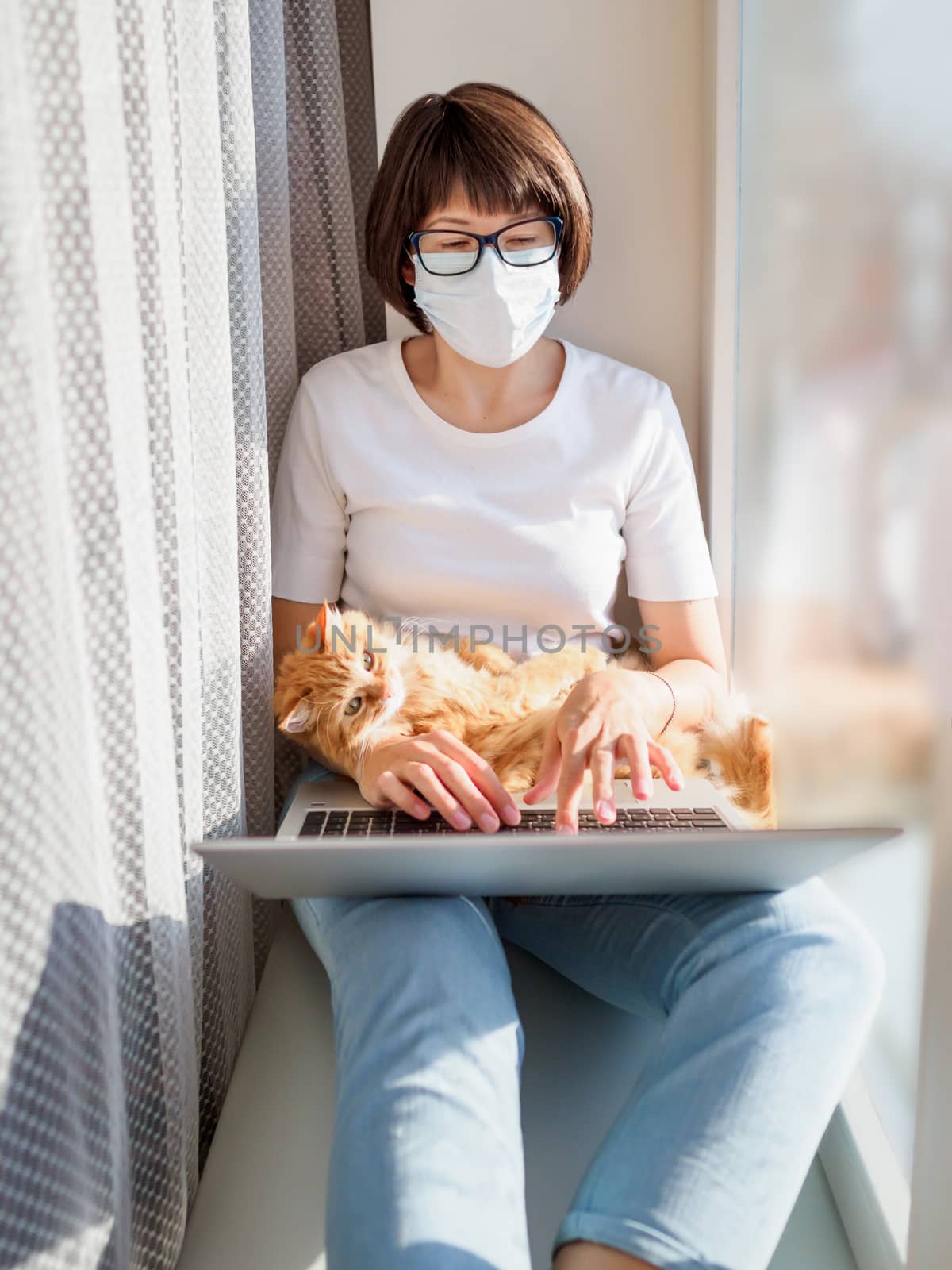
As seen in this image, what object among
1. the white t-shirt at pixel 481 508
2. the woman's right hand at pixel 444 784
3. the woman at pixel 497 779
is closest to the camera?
the woman at pixel 497 779

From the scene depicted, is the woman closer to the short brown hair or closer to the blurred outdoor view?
the short brown hair

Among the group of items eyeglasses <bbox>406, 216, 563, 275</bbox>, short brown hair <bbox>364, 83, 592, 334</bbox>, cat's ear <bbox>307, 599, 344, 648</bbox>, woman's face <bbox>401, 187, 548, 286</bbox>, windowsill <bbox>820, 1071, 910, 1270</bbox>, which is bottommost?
windowsill <bbox>820, 1071, 910, 1270</bbox>

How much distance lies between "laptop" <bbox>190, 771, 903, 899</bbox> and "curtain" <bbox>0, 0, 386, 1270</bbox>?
102mm

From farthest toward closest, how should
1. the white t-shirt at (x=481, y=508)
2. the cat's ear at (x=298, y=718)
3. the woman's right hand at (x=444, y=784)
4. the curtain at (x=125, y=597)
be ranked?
the white t-shirt at (x=481, y=508), the cat's ear at (x=298, y=718), the woman's right hand at (x=444, y=784), the curtain at (x=125, y=597)

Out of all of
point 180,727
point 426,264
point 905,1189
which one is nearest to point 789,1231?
point 905,1189

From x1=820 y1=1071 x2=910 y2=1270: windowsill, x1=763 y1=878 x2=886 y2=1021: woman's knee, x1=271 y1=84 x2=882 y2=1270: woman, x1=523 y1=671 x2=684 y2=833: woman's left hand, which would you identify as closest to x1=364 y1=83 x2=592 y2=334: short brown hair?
x1=271 y1=84 x2=882 y2=1270: woman

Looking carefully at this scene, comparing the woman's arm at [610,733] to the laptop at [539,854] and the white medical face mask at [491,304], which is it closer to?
the laptop at [539,854]

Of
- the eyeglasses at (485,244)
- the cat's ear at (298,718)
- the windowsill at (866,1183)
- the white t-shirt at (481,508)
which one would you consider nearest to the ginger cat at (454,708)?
the cat's ear at (298,718)

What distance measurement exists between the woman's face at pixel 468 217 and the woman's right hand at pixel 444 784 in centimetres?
61

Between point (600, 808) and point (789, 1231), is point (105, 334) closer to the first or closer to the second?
point (600, 808)

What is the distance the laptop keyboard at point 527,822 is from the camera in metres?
0.96

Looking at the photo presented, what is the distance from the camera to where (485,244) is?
1191 mm

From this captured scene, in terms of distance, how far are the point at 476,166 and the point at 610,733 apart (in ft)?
2.21

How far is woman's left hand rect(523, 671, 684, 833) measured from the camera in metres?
0.96
